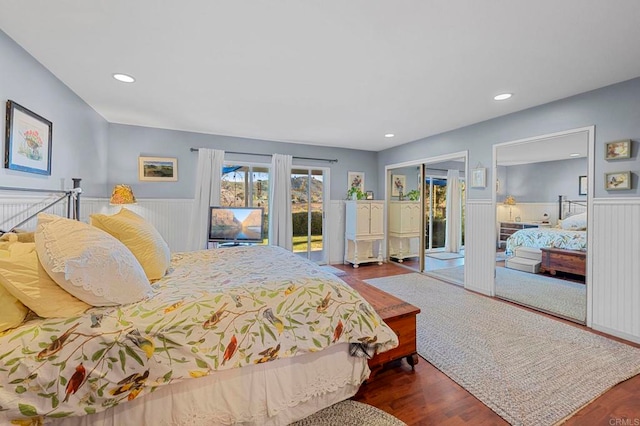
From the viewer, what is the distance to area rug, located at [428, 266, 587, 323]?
2922 mm

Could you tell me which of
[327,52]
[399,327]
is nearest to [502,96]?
[327,52]

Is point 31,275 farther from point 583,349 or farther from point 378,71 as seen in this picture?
point 583,349

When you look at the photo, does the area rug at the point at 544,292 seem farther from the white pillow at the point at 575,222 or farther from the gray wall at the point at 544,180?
the gray wall at the point at 544,180

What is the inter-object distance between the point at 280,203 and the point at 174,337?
3595 mm

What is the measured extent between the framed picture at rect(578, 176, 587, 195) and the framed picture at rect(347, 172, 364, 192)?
3.46 m

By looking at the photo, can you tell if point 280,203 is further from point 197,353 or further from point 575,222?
point 575,222

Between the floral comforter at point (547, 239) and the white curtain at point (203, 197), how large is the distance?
14.4 ft

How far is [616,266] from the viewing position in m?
2.59

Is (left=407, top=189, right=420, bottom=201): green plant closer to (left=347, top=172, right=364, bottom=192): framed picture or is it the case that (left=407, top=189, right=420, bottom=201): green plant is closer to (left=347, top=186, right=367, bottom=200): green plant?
(left=347, top=186, right=367, bottom=200): green plant

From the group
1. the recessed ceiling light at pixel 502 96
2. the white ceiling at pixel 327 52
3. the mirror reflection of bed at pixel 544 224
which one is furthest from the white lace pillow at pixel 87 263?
the mirror reflection of bed at pixel 544 224

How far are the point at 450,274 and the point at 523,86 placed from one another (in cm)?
292

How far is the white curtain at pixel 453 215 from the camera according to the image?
14.3 ft

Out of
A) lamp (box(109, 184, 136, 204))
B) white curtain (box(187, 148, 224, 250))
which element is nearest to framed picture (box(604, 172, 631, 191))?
white curtain (box(187, 148, 224, 250))

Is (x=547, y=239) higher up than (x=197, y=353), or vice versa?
(x=547, y=239)
